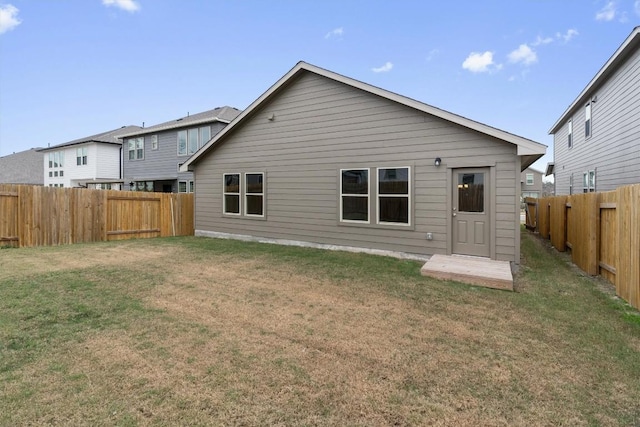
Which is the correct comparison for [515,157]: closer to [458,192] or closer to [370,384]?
[458,192]

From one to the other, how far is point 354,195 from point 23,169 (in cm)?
4091

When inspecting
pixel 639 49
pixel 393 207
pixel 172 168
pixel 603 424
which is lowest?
pixel 603 424

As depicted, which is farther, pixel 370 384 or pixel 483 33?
pixel 483 33

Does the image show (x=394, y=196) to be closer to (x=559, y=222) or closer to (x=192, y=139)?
(x=559, y=222)

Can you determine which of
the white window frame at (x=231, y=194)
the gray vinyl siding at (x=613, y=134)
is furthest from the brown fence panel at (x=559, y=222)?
the white window frame at (x=231, y=194)

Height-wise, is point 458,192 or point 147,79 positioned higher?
point 147,79

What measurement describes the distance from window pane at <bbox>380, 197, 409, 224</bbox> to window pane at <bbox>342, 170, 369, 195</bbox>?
63 cm

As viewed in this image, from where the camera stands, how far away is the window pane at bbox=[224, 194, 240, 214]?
11.6 meters

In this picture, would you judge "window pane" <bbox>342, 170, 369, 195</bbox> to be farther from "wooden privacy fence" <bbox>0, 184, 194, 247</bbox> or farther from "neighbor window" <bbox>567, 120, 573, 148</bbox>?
"neighbor window" <bbox>567, 120, 573, 148</bbox>

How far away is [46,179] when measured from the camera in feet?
91.4

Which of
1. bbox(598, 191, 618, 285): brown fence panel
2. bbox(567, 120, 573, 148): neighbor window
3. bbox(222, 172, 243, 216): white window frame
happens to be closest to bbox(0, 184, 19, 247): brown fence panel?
bbox(222, 172, 243, 216): white window frame

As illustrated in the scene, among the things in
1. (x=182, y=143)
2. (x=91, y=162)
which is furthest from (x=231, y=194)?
(x=91, y=162)

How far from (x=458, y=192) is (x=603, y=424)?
580 centimetres

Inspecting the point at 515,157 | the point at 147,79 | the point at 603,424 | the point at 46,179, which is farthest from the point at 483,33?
the point at 46,179
